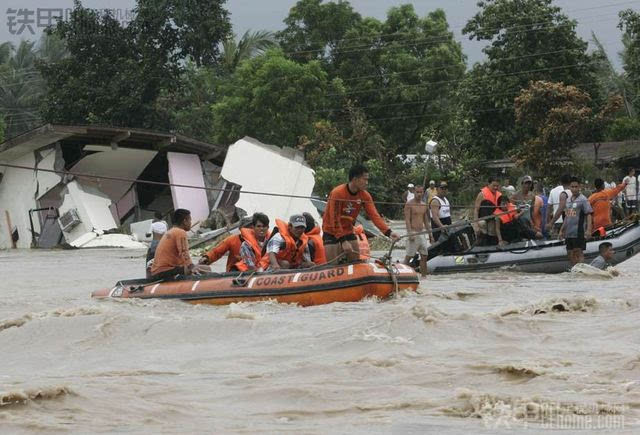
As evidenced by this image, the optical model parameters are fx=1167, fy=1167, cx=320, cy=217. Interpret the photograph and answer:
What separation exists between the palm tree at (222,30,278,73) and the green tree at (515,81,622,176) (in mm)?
19694

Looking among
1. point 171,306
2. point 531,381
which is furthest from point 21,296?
point 531,381

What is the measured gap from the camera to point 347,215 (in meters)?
14.0

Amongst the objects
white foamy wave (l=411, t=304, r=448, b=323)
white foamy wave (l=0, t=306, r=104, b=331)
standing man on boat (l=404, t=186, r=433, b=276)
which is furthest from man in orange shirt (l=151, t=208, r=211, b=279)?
standing man on boat (l=404, t=186, r=433, b=276)

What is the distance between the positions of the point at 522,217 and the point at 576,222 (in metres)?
1.96

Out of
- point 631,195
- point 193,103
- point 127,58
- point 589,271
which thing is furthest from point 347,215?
point 193,103

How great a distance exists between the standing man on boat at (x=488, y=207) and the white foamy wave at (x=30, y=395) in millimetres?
10254

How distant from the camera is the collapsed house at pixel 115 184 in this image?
103 ft

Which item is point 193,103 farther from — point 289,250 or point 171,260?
point 289,250

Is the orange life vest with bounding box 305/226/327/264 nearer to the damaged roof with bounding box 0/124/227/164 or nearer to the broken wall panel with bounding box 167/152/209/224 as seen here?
the damaged roof with bounding box 0/124/227/164

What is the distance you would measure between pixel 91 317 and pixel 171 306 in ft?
4.66

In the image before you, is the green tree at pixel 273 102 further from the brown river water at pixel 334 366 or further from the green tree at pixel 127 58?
the brown river water at pixel 334 366

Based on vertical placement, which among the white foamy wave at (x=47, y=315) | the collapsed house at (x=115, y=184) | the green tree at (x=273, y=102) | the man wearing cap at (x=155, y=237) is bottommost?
the white foamy wave at (x=47, y=315)

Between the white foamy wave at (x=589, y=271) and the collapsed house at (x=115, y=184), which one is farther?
the collapsed house at (x=115, y=184)

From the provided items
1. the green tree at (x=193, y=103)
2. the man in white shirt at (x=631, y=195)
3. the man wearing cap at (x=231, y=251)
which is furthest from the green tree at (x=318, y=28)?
the man wearing cap at (x=231, y=251)
